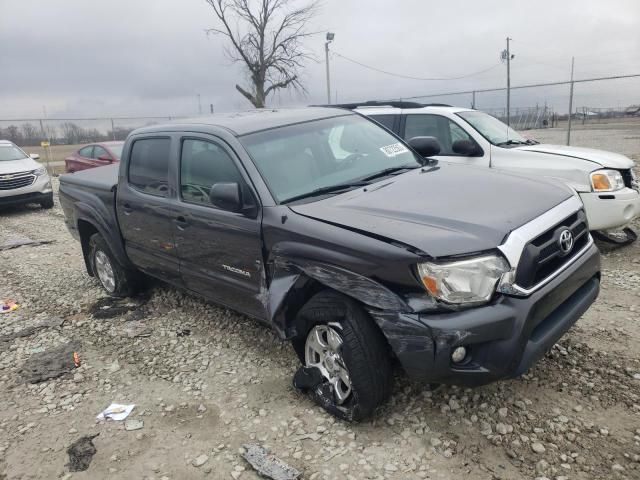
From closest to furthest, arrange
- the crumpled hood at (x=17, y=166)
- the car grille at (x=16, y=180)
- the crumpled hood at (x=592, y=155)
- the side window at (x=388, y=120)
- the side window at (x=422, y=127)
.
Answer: the crumpled hood at (x=592, y=155) < the side window at (x=422, y=127) < the side window at (x=388, y=120) < the car grille at (x=16, y=180) < the crumpled hood at (x=17, y=166)

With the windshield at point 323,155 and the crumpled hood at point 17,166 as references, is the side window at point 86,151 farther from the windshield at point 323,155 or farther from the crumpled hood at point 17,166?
the windshield at point 323,155

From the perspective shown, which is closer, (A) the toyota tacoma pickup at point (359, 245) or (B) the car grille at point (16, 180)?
(A) the toyota tacoma pickup at point (359, 245)

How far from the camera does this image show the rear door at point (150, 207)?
4.26 metres

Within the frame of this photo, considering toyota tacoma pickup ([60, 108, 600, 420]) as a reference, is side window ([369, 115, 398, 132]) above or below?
above

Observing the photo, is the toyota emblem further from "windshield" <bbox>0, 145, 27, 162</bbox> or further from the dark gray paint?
"windshield" <bbox>0, 145, 27, 162</bbox>

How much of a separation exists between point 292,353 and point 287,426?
895mm

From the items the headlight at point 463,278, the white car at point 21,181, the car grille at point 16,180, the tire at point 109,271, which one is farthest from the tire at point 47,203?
the headlight at point 463,278

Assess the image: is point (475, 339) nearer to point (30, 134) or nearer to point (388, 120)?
point (388, 120)

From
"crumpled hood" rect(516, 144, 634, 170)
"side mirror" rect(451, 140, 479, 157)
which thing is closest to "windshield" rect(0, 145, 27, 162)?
"side mirror" rect(451, 140, 479, 157)

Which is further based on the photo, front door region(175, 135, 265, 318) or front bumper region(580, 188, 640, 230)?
front bumper region(580, 188, 640, 230)

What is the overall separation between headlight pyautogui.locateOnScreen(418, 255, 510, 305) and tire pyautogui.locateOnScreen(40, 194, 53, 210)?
37.2 feet

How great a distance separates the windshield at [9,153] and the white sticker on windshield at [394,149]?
35.0ft

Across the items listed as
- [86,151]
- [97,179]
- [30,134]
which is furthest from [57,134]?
[97,179]

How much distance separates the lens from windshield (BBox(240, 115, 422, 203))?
3.54 metres
